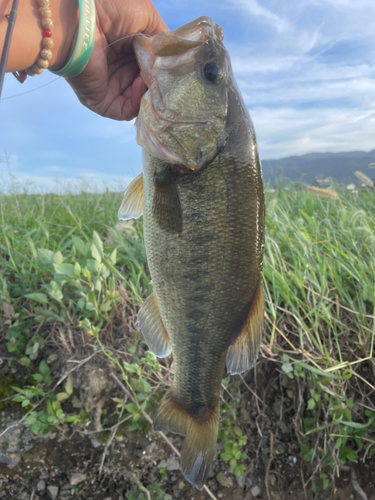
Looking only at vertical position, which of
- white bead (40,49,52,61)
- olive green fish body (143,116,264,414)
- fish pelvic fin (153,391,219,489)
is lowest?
fish pelvic fin (153,391,219,489)

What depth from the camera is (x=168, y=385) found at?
234 cm

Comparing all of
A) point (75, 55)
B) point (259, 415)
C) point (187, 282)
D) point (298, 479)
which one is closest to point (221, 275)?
point (187, 282)

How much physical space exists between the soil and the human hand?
1.60m

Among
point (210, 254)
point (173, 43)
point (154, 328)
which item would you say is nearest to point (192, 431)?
point (154, 328)

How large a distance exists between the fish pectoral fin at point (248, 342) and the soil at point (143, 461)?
1.08 meters

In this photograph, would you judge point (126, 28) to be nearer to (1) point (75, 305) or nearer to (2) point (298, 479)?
(1) point (75, 305)

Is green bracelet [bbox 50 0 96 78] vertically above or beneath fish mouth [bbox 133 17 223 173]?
above

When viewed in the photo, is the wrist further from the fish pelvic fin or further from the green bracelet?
the fish pelvic fin

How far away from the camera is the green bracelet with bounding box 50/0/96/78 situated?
1.40 meters

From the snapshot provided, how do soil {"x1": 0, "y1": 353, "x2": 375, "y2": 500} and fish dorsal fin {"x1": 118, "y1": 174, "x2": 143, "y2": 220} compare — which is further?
soil {"x1": 0, "y1": 353, "x2": 375, "y2": 500}

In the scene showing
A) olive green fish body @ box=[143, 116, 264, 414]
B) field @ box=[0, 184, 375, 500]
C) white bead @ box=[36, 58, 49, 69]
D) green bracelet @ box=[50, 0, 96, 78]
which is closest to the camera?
olive green fish body @ box=[143, 116, 264, 414]

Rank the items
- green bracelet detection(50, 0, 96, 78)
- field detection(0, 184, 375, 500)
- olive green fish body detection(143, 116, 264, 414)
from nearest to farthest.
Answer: olive green fish body detection(143, 116, 264, 414) → green bracelet detection(50, 0, 96, 78) → field detection(0, 184, 375, 500)

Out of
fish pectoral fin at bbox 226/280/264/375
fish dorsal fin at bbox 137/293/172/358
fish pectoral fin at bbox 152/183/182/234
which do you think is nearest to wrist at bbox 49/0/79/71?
fish pectoral fin at bbox 152/183/182/234

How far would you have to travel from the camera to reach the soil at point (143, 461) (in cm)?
231
